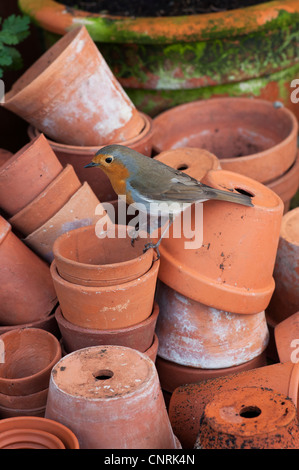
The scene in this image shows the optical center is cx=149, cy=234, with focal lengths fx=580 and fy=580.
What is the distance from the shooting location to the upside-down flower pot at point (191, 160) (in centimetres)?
267

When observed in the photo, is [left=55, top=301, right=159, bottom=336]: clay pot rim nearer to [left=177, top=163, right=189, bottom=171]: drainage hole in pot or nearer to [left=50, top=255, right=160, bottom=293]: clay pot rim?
[left=50, top=255, right=160, bottom=293]: clay pot rim

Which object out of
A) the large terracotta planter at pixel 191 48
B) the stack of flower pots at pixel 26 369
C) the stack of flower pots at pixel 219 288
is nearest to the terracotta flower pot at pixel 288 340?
the stack of flower pots at pixel 219 288

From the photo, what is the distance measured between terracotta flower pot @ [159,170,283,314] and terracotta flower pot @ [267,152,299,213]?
0.73 m

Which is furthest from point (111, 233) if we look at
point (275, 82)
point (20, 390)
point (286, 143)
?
point (275, 82)

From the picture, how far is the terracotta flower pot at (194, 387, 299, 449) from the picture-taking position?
159cm

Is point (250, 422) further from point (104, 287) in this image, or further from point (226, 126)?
point (226, 126)

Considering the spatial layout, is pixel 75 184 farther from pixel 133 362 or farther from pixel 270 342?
pixel 270 342

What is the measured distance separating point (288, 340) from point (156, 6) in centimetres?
248

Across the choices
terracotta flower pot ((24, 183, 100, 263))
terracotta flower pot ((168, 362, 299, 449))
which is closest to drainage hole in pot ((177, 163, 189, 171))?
terracotta flower pot ((24, 183, 100, 263))

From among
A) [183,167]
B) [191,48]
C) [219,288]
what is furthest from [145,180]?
[191,48]

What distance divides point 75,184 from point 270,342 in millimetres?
1164

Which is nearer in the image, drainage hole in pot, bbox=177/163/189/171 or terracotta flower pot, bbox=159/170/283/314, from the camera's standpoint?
terracotta flower pot, bbox=159/170/283/314

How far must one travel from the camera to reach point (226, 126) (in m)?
3.54

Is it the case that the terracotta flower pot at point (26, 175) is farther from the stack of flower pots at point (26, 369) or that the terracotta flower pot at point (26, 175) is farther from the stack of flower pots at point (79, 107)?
the stack of flower pots at point (26, 369)
